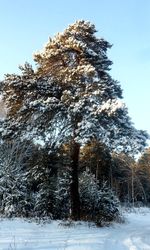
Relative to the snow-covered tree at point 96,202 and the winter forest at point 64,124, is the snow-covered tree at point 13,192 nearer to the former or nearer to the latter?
the winter forest at point 64,124

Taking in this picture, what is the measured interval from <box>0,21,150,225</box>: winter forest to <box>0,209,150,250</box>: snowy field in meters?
3.17

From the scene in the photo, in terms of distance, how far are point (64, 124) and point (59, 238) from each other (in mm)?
7754

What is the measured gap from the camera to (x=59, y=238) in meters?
15.2

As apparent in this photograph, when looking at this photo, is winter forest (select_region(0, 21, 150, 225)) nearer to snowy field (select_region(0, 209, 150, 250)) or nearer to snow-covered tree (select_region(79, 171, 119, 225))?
snow-covered tree (select_region(79, 171, 119, 225))

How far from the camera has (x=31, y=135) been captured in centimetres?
2288

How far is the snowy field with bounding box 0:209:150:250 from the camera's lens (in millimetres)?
13227

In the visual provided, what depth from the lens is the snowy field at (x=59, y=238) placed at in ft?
43.4

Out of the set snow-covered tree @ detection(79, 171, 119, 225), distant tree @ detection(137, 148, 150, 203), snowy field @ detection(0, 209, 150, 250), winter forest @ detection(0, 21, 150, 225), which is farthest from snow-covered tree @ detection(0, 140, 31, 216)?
distant tree @ detection(137, 148, 150, 203)

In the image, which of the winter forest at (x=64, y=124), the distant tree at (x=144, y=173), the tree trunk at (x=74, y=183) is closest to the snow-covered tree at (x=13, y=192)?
the winter forest at (x=64, y=124)

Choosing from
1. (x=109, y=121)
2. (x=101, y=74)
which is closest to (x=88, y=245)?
(x=109, y=121)

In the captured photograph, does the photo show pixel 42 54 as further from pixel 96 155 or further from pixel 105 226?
pixel 96 155

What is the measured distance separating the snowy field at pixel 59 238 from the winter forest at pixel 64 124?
3.17 m

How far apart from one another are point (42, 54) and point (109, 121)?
630 cm

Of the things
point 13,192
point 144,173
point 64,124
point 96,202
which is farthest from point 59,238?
point 144,173
